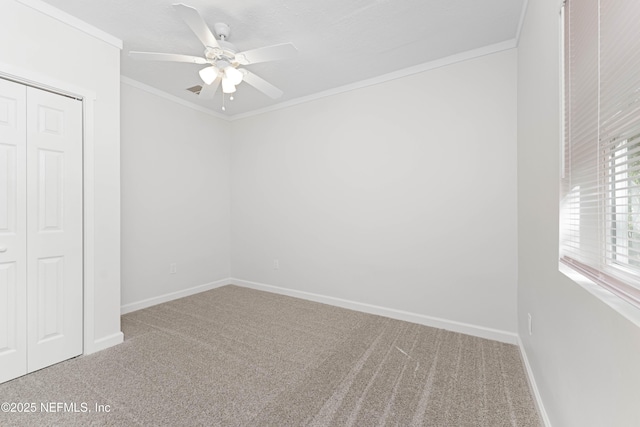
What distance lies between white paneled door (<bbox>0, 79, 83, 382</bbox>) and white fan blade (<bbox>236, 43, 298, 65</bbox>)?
4.68ft

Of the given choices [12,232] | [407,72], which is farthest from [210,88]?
[407,72]

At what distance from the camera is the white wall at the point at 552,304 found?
31.6 inches

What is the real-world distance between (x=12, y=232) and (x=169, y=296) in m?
1.94

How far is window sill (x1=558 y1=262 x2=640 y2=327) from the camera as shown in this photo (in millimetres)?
741

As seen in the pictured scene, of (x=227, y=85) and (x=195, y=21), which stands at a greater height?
(x=195, y=21)

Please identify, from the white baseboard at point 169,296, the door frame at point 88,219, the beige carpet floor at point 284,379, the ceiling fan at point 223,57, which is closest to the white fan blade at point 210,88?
the ceiling fan at point 223,57

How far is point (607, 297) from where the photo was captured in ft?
2.87

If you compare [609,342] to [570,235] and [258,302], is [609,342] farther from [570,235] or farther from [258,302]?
[258,302]

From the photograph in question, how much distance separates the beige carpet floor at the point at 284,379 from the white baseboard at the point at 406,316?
Answer: 9cm

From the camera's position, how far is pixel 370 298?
10.7ft

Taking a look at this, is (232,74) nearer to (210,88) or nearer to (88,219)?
(210,88)

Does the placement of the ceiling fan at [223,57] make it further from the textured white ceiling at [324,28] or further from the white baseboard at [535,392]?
the white baseboard at [535,392]

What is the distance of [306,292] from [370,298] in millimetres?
894

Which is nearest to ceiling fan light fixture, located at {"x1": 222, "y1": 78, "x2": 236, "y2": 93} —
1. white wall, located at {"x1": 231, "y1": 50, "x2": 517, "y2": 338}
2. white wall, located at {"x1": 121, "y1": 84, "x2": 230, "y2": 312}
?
white wall, located at {"x1": 231, "y1": 50, "x2": 517, "y2": 338}
